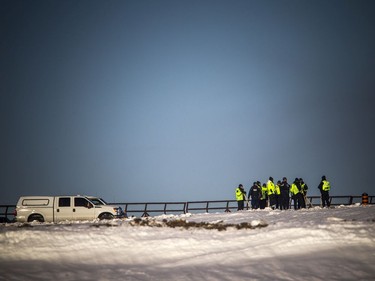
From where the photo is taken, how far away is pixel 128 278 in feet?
19.5

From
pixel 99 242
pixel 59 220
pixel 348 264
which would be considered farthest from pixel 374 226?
pixel 59 220

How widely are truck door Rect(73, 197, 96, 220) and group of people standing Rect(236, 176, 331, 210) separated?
8950 mm

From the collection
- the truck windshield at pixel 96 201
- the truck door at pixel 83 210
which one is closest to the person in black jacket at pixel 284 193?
the truck windshield at pixel 96 201

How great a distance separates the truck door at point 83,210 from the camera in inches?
727

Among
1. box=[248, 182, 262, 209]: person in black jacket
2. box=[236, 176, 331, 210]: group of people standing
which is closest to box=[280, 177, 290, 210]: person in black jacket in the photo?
box=[236, 176, 331, 210]: group of people standing

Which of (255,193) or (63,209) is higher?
(255,193)

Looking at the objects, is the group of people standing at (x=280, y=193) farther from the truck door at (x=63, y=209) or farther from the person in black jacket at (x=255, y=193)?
A: the truck door at (x=63, y=209)

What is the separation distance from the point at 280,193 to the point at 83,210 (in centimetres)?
1152

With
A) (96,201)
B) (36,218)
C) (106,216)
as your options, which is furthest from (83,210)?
(36,218)

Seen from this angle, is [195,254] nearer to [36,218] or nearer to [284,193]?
[36,218]

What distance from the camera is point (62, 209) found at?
18.4 m

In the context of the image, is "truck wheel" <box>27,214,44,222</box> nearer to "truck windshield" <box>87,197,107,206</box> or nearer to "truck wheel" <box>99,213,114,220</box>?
"truck windshield" <box>87,197,107,206</box>

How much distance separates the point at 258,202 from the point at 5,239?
15428mm

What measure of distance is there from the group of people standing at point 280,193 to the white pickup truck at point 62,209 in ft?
26.6
